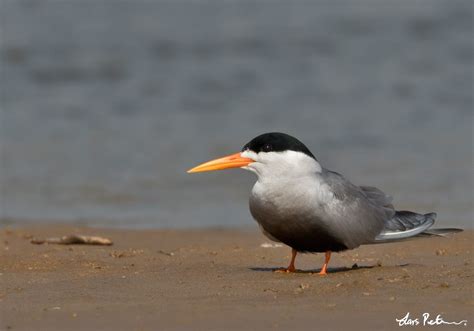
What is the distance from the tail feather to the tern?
0.06 metres

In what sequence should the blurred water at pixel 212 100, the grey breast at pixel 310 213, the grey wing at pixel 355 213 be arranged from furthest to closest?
1. the blurred water at pixel 212 100
2. the grey wing at pixel 355 213
3. the grey breast at pixel 310 213

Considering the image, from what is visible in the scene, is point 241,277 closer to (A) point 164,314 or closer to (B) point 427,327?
(A) point 164,314

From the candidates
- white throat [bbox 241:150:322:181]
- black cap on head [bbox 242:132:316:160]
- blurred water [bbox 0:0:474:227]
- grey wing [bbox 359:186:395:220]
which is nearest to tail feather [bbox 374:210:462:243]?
grey wing [bbox 359:186:395:220]

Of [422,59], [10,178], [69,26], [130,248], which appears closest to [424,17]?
[422,59]

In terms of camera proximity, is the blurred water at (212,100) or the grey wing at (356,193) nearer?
the grey wing at (356,193)

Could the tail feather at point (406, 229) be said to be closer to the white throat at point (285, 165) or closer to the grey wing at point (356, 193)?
the grey wing at point (356, 193)

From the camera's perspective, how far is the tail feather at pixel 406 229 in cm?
694

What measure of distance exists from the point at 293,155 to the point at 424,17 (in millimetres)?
14177

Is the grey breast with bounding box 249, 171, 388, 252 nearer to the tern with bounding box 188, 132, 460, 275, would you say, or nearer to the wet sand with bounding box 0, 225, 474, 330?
the tern with bounding box 188, 132, 460, 275

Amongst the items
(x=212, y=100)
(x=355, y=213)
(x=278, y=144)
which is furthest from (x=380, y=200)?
(x=212, y=100)

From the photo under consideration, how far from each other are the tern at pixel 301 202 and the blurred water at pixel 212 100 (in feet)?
9.38

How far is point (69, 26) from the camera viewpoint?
20188 millimetres

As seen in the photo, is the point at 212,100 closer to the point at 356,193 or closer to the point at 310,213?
the point at 356,193

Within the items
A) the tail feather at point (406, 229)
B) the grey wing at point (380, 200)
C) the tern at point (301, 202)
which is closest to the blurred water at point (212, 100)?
the grey wing at point (380, 200)
